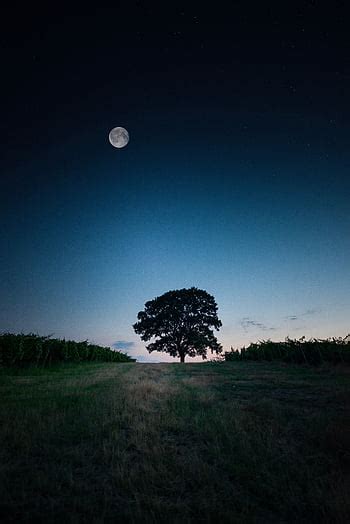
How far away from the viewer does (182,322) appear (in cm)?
4578

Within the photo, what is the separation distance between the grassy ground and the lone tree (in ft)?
129

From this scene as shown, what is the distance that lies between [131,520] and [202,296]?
45.0 m

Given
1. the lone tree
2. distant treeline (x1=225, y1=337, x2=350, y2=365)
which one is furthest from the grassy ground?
the lone tree

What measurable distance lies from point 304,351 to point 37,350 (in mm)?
15975

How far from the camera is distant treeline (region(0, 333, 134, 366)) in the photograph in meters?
15.9

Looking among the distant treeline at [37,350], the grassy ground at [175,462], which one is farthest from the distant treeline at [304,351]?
the distant treeline at [37,350]

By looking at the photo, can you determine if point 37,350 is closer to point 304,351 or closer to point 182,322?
point 304,351

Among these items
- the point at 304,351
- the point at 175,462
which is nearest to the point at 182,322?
the point at 304,351

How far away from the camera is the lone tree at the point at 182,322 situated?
44.9 metres

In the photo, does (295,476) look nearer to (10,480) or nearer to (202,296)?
(10,480)

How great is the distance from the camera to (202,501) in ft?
8.89

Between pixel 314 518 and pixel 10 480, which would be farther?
pixel 10 480

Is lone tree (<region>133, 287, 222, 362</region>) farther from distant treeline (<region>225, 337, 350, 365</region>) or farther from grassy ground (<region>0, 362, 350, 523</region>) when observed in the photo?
grassy ground (<region>0, 362, 350, 523</region>)

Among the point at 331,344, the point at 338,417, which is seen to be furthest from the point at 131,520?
the point at 331,344
